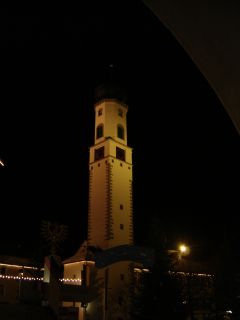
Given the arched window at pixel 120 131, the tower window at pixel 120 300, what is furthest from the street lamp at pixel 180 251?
the arched window at pixel 120 131

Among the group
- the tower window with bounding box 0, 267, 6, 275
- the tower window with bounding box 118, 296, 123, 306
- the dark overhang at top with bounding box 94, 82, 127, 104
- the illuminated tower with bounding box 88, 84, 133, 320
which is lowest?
the tower window with bounding box 118, 296, 123, 306

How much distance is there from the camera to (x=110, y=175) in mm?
40969

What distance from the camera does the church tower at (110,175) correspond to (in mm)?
39781

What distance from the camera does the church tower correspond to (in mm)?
39781

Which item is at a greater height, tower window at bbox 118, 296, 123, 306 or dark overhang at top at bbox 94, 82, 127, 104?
dark overhang at top at bbox 94, 82, 127, 104

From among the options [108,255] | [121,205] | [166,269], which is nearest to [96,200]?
[121,205]

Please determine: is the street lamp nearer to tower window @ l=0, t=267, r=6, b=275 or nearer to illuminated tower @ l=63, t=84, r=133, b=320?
illuminated tower @ l=63, t=84, r=133, b=320

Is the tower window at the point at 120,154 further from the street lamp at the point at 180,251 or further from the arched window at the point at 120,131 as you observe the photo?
the street lamp at the point at 180,251

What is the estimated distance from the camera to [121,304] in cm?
3697

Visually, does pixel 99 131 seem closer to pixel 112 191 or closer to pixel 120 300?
pixel 112 191

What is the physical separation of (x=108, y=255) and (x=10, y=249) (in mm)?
21806

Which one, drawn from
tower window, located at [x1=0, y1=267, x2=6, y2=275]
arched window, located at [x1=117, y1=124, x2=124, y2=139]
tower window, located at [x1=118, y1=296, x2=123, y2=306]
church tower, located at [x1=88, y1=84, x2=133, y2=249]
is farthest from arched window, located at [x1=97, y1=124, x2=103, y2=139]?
tower window, located at [x1=118, y1=296, x2=123, y2=306]

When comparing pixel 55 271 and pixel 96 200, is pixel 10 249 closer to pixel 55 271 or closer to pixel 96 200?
pixel 96 200

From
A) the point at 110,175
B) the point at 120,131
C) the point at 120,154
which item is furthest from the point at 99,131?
the point at 110,175
